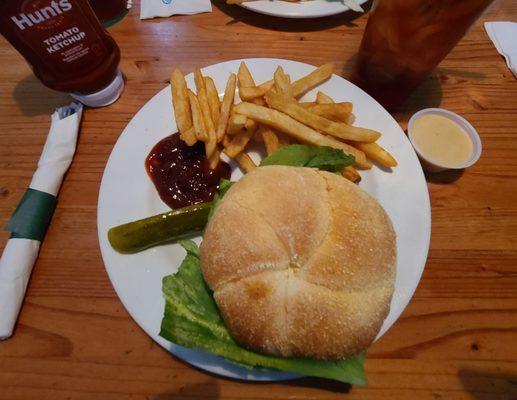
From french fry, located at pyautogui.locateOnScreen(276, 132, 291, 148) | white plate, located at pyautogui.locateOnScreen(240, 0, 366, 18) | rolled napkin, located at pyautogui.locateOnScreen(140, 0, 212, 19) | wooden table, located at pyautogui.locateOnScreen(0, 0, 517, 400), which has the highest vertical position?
rolled napkin, located at pyautogui.locateOnScreen(140, 0, 212, 19)

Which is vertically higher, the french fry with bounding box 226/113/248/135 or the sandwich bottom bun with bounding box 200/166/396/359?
the french fry with bounding box 226/113/248/135

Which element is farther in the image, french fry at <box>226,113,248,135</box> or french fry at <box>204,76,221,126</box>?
french fry at <box>204,76,221,126</box>

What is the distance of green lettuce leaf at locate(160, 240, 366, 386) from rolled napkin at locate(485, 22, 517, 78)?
2386mm

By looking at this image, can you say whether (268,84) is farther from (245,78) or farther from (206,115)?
(206,115)

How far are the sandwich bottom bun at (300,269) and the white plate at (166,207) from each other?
12.0 inches

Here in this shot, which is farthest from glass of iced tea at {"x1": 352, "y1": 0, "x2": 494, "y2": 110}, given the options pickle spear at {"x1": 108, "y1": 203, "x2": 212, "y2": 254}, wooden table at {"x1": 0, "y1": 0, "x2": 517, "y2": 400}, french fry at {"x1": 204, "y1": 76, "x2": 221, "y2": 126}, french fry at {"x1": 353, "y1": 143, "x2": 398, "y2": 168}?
pickle spear at {"x1": 108, "y1": 203, "x2": 212, "y2": 254}

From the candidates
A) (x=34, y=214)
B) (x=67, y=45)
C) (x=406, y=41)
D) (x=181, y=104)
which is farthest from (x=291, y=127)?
(x=34, y=214)

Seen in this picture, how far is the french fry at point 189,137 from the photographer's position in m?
1.70

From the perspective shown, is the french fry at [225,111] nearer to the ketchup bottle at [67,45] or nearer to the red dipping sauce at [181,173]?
the red dipping sauce at [181,173]

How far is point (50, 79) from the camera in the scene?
1830 mm

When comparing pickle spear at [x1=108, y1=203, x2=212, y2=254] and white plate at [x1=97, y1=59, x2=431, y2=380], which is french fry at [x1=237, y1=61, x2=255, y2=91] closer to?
white plate at [x1=97, y1=59, x2=431, y2=380]

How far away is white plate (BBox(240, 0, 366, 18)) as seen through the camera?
2225 mm

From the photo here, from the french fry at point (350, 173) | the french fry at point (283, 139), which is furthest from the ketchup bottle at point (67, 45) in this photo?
the french fry at point (350, 173)

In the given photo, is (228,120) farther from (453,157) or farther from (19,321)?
(19,321)
